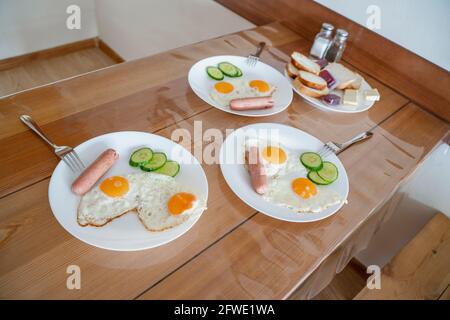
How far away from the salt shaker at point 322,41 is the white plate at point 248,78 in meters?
0.35

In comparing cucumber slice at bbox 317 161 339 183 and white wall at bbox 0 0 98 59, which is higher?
cucumber slice at bbox 317 161 339 183

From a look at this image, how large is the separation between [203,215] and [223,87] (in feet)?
2.20

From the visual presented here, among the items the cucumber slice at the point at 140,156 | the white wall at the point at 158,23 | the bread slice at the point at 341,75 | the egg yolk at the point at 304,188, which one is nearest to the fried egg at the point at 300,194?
the egg yolk at the point at 304,188

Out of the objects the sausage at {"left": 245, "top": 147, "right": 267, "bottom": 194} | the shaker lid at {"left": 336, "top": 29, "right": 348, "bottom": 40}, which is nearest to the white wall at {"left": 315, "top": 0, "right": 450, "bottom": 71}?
the shaker lid at {"left": 336, "top": 29, "right": 348, "bottom": 40}

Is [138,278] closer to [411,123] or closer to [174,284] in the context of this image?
[174,284]

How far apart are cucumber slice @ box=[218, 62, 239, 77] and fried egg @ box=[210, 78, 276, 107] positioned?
0.03 metres

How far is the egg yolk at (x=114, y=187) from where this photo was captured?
979 millimetres

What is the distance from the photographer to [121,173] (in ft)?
3.47

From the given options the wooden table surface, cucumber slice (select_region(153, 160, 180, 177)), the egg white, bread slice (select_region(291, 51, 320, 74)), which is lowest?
the wooden table surface

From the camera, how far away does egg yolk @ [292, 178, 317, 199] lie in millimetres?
1095

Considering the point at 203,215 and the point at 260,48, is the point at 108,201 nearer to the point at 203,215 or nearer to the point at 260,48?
the point at 203,215

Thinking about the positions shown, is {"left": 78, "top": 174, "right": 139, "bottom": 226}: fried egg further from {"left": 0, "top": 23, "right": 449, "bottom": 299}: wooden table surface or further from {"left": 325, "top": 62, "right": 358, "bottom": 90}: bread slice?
{"left": 325, "top": 62, "right": 358, "bottom": 90}: bread slice
